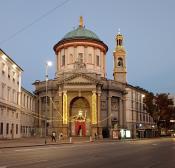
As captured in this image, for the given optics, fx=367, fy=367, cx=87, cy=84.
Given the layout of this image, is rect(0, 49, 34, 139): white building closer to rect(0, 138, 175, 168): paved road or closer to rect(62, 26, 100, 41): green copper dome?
rect(62, 26, 100, 41): green copper dome

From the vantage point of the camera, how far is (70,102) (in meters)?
81.4

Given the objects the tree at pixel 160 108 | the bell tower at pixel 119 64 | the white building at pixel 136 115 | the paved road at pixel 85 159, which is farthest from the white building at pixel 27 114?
the paved road at pixel 85 159

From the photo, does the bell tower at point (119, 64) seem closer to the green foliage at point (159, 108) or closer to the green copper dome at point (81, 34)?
the green copper dome at point (81, 34)

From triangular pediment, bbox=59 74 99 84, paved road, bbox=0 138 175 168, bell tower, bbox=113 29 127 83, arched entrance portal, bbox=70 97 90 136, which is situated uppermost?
bell tower, bbox=113 29 127 83

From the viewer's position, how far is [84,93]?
80750 mm

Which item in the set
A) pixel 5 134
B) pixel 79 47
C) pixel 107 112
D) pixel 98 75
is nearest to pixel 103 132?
pixel 107 112

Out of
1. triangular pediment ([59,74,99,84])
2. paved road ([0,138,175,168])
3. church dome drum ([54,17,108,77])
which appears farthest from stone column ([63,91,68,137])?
paved road ([0,138,175,168])

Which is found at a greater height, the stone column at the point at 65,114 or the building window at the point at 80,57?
the building window at the point at 80,57

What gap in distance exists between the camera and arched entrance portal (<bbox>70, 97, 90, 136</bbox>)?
81938mm

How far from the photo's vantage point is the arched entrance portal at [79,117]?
81.9 m

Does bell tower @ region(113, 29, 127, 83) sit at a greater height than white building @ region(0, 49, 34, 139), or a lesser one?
greater

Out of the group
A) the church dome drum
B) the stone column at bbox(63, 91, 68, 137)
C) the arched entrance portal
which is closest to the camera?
the stone column at bbox(63, 91, 68, 137)

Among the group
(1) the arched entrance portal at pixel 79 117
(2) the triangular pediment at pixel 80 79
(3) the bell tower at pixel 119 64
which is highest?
(3) the bell tower at pixel 119 64

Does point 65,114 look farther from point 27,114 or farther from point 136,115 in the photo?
point 136,115
